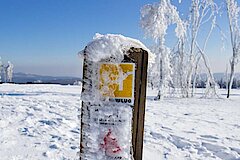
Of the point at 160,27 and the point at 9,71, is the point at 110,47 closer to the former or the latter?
the point at 160,27

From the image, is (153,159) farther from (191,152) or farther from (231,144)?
(231,144)

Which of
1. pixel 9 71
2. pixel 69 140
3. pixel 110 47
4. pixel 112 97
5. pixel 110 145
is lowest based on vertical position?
pixel 69 140

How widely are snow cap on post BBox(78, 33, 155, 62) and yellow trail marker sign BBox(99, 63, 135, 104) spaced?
0.06 meters

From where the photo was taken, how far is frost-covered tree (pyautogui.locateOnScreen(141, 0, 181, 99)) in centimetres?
1680

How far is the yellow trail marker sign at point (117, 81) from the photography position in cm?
164

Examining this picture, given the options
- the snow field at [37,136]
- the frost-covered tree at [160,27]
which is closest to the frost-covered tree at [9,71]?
the frost-covered tree at [160,27]

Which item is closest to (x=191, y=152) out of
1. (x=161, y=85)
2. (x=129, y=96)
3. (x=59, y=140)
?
(x=59, y=140)

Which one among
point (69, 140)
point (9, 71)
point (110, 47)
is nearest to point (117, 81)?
point (110, 47)

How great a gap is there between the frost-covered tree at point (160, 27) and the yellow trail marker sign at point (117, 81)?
15.5 metres

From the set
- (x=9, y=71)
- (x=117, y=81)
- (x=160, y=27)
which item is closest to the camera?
(x=117, y=81)

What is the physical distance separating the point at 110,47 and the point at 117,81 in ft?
0.71

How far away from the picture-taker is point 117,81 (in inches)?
64.7

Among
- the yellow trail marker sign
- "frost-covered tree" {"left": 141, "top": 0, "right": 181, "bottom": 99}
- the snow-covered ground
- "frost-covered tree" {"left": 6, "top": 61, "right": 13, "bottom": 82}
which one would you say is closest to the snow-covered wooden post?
the yellow trail marker sign

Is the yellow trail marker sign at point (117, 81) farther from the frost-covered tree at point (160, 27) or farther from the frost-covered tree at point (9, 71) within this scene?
the frost-covered tree at point (9, 71)
